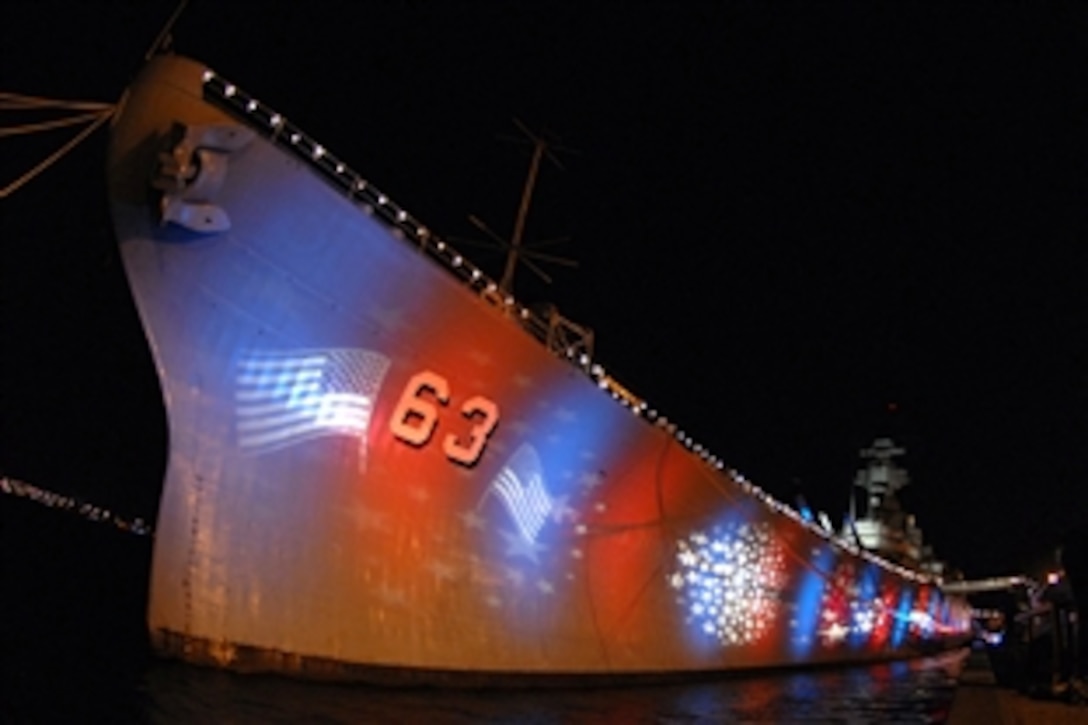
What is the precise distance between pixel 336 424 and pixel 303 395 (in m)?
0.47

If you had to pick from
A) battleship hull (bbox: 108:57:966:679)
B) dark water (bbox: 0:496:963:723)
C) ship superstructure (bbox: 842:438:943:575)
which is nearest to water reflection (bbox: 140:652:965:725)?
dark water (bbox: 0:496:963:723)

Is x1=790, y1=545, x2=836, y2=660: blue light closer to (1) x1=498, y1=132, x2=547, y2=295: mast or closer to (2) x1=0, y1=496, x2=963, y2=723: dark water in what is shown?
(2) x1=0, y1=496, x2=963, y2=723: dark water

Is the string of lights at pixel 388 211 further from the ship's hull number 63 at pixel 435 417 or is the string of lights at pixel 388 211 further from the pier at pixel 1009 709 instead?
the pier at pixel 1009 709

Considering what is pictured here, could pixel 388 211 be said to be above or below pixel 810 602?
above

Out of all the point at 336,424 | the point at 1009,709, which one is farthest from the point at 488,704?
the point at 1009,709

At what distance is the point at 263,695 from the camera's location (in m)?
7.82

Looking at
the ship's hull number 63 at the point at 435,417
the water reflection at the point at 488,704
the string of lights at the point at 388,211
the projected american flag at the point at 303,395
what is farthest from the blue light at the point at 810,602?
the projected american flag at the point at 303,395

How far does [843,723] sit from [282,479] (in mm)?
7326

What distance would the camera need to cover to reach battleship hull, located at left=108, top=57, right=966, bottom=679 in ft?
28.1

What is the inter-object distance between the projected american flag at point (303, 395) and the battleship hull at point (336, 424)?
21mm

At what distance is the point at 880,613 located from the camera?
3200 cm

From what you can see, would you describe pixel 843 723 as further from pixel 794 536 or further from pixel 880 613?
pixel 880 613

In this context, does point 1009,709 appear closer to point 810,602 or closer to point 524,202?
point 524,202

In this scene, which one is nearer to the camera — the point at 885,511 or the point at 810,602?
the point at 810,602
